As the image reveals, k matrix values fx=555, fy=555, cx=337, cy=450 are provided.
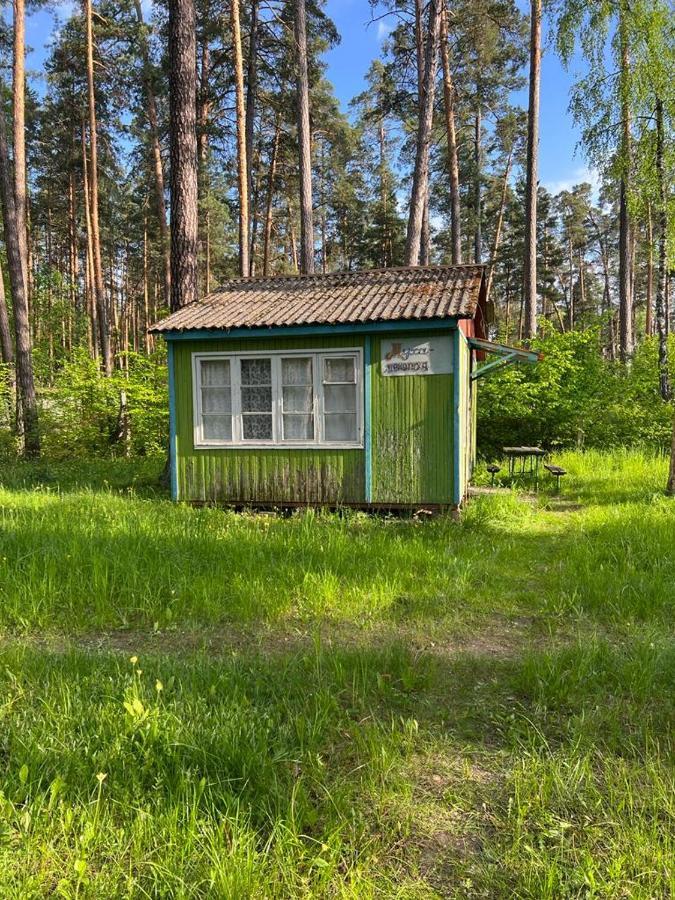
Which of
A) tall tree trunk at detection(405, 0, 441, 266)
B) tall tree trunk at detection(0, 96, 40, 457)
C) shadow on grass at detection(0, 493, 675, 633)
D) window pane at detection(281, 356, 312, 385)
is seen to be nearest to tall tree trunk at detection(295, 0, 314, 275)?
tall tree trunk at detection(405, 0, 441, 266)

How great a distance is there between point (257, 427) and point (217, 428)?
2.24 ft

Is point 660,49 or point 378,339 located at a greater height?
point 660,49

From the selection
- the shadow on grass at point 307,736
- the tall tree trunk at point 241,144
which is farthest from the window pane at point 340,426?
the tall tree trunk at point 241,144

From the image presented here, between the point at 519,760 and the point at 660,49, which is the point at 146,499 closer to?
the point at 519,760

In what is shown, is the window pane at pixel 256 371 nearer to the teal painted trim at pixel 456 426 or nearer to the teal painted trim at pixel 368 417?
the teal painted trim at pixel 368 417

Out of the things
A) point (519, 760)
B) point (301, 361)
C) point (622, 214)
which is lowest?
point (519, 760)

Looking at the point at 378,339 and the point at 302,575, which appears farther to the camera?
the point at 378,339

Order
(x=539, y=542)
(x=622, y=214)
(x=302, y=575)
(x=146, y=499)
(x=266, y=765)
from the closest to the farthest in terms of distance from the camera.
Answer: (x=266, y=765)
(x=302, y=575)
(x=539, y=542)
(x=146, y=499)
(x=622, y=214)

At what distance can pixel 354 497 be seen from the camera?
27.7ft

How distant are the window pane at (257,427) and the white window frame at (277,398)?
0.07 meters

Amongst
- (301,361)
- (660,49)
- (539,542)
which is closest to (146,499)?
(301,361)

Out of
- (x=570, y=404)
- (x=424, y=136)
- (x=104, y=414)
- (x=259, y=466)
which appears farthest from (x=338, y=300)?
(x=104, y=414)

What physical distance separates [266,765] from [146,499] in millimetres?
7217

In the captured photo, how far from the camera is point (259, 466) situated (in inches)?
347
